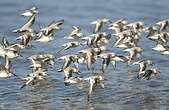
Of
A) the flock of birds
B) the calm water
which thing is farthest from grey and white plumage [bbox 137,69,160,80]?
the calm water

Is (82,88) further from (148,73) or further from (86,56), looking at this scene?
(148,73)

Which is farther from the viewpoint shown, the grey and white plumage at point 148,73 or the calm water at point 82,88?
the grey and white plumage at point 148,73

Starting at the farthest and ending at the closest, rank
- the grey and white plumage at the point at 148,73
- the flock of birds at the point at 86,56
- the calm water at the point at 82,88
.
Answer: the grey and white plumage at the point at 148,73 < the flock of birds at the point at 86,56 < the calm water at the point at 82,88

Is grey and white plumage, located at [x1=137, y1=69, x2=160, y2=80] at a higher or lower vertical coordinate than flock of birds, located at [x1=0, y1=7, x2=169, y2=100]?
lower

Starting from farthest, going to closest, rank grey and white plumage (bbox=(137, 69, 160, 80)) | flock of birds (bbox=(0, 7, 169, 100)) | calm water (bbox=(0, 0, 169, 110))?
grey and white plumage (bbox=(137, 69, 160, 80)), flock of birds (bbox=(0, 7, 169, 100)), calm water (bbox=(0, 0, 169, 110))

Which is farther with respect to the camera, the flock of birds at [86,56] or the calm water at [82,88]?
the flock of birds at [86,56]

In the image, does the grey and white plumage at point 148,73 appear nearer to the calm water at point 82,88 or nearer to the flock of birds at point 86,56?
the flock of birds at point 86,56

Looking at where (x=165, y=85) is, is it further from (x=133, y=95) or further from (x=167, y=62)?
(x=167, y=62)

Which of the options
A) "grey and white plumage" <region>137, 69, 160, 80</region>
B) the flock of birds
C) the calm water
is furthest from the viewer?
"grey and white plumage" <region>137, 69, 160, 80</region>

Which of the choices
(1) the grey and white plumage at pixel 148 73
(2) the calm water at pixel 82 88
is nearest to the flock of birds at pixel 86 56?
(1) the grey and white plumage at pixel 148 73

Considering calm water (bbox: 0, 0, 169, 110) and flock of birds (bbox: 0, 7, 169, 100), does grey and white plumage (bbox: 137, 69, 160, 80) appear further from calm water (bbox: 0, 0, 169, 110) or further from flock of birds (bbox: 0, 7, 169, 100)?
calm water (bbox: 0, 0, 169, 110)

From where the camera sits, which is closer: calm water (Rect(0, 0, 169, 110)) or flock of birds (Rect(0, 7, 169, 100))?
calm water (Rect(0, 0, 169, 110))

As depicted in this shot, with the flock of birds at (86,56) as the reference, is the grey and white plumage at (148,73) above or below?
below

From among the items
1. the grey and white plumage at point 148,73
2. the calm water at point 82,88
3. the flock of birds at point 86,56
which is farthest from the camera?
the grey and white plumage at point 148,73
